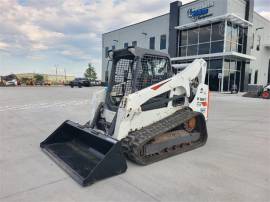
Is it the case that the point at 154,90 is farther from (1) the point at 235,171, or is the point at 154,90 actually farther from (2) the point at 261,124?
(2) the point at 261,124

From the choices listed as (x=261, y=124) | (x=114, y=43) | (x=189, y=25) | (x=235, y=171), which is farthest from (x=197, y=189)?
(x=114, y=43)

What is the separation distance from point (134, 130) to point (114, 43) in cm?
3595

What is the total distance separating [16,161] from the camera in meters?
3.83

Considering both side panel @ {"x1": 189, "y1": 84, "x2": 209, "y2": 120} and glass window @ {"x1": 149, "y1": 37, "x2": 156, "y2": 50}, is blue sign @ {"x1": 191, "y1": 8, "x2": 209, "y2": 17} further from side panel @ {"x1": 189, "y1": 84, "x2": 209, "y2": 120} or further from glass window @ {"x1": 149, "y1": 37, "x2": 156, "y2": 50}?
side panel @ {"x1": 189, "y1": 84, "x2": 209, "y2": 120}

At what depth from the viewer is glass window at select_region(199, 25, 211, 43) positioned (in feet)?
74.3

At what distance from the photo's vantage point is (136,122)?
3943 millimetres

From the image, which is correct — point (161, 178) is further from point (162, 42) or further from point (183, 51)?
point (162, 42)

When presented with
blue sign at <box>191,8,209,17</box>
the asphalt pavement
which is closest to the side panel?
the asphalt pavement

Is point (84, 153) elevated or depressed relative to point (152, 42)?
depressed

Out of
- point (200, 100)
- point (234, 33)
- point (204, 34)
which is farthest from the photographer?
point (204, 34)

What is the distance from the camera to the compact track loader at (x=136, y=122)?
3508 millimetres

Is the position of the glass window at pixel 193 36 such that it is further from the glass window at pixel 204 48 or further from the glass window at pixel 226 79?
the glass window at pixel 226 79

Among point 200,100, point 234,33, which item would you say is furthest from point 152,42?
point 200,100

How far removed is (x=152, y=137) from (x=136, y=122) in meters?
0.44
